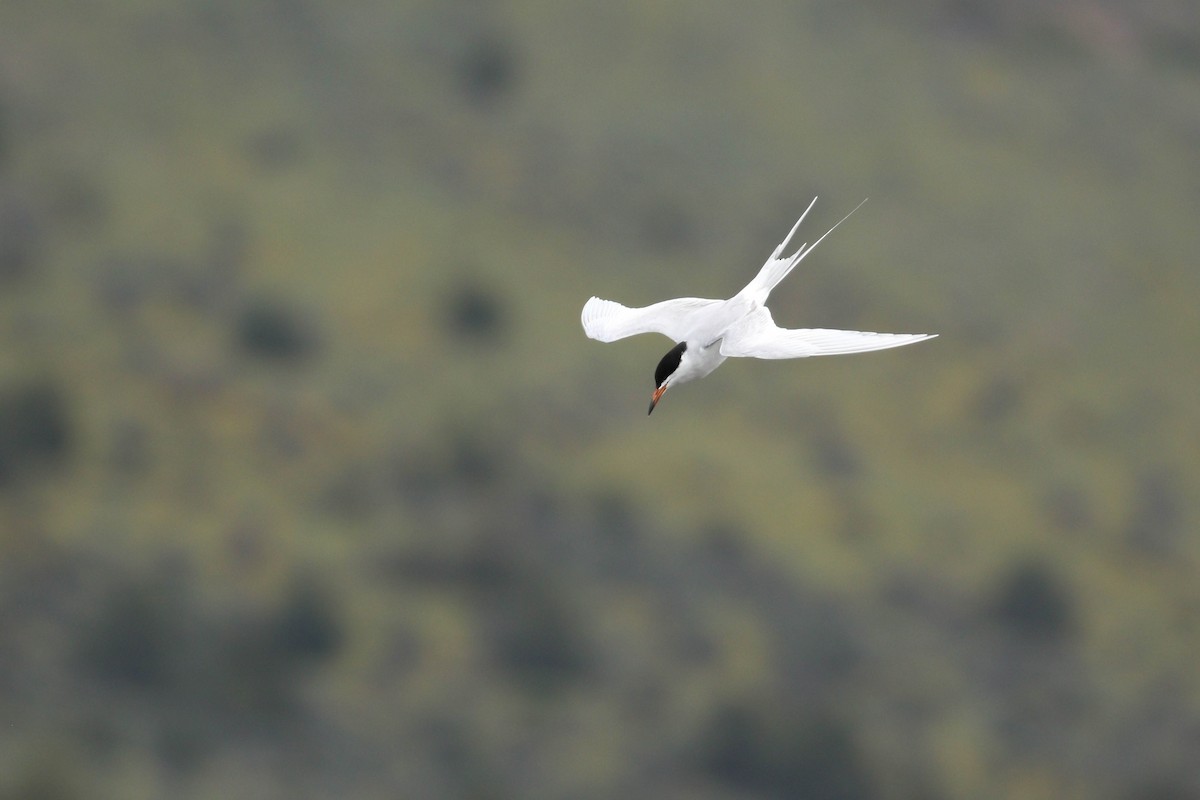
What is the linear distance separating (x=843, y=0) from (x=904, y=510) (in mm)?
29732

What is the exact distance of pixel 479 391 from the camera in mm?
75250

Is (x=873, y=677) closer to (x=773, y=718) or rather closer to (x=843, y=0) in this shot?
(x=773, y=718)

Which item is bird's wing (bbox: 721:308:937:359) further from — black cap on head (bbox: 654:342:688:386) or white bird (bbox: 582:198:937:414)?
black cap on head (bbox: 654:342:688:386)

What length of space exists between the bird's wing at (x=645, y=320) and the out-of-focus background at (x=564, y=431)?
51.6m

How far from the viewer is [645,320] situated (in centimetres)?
1312

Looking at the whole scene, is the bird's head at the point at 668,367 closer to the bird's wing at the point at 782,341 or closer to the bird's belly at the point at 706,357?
the bird's belly at the point at 706,357

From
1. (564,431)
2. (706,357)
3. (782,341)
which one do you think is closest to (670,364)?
(706,357)

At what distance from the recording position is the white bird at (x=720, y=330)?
1131 cm

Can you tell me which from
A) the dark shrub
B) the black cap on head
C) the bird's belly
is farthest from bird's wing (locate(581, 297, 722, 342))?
the dark shrub

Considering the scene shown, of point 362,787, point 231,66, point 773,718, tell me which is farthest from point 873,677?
point 231,66

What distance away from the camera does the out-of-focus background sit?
65125mm

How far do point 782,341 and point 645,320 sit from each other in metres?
1.78

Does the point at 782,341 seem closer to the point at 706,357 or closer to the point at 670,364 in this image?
the point at 706,357

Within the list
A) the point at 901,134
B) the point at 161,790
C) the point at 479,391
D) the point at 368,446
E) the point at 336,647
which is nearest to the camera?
the point at 161,790
